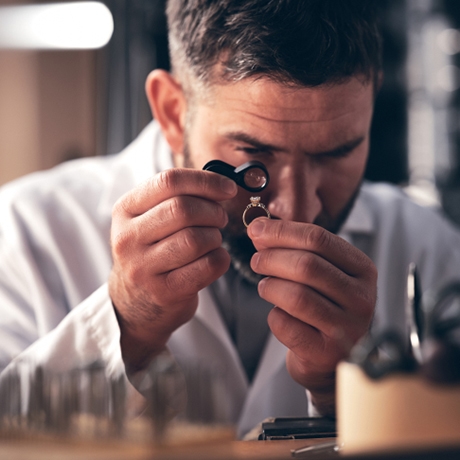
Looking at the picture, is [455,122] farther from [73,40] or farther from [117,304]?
[117,304]

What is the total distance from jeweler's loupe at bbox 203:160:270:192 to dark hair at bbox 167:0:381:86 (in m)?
0.21

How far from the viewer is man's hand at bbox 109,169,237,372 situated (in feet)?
3.11

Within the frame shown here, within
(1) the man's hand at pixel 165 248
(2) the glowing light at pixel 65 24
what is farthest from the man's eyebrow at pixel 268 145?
(2) the glowing light at pixel 65 24

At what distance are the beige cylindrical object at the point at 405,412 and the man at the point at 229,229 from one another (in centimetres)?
13

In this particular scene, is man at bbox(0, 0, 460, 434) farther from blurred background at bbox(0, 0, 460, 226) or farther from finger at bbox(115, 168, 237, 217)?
blurred background at bbox(0, 0, 460, 226)

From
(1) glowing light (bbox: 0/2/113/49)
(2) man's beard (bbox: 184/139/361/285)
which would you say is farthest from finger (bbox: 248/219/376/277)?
(1) glowing light (bbox: 0/2/113/49)

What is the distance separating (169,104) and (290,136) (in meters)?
0.41

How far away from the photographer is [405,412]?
593 mm

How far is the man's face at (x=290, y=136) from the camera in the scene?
114 cm

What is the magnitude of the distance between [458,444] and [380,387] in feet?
0.27

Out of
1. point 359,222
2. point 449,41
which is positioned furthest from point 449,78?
point 359,222

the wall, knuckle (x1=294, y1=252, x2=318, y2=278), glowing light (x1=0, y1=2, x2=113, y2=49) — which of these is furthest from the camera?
the wall

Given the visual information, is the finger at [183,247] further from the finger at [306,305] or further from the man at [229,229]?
the finger at [306,305]

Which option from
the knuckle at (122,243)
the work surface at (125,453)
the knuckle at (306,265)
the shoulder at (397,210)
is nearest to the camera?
the work surface at (125,453)
